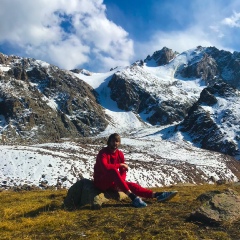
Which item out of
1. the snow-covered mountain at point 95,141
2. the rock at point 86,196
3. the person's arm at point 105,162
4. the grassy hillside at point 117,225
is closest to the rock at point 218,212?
the grassy hillside at point 117,225

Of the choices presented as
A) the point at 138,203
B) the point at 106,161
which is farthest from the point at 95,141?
the point at 138,203

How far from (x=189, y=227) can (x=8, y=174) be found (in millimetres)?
33065

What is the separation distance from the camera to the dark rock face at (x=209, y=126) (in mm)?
125150

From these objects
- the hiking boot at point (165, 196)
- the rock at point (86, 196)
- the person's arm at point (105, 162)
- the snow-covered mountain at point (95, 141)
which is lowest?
the hiking boot at point (165, 196)

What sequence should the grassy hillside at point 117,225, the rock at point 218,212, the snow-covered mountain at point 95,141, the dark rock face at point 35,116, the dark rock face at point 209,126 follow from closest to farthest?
the grassy hillside at point 117,225, the rock at point 218,212, the snow-covered mountain at point 95,141, the dark rock face at point 209,126, the dark rock face at point 35,116

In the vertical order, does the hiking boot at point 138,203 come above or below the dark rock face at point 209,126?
below

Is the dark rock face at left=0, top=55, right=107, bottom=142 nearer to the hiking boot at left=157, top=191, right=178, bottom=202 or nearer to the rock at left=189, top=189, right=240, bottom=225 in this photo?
the hiking boot at left=157, top=191, right=178, bottom=202

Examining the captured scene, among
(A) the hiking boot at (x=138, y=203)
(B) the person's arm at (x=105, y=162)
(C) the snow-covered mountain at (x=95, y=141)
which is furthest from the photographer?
(C) the snow-covered mountain at (x=95, y=141)

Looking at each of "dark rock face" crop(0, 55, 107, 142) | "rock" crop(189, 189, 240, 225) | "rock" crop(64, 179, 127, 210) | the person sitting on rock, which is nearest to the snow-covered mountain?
"dark rock face" crop(0, 55, 107, 142)

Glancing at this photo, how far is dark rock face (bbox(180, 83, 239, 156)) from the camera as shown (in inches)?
4927

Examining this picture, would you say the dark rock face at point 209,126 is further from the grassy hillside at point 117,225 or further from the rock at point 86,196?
the grassy hillside at point 117,225

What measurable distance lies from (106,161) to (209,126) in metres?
135

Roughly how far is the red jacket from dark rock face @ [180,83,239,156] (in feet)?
378

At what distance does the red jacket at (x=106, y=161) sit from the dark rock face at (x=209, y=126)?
115 metres
